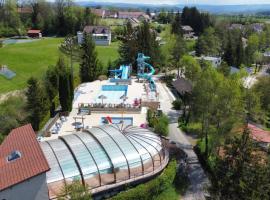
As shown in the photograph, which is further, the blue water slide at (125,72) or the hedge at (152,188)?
the blue water slide at (125,72)

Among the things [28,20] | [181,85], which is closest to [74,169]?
[181,85]

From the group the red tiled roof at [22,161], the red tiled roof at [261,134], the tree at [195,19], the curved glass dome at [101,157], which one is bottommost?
the red tiled roof at [261,134]

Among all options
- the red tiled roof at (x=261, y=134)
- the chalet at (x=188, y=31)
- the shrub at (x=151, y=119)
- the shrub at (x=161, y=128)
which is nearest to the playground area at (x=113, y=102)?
the shrub at (x=151, y=119)

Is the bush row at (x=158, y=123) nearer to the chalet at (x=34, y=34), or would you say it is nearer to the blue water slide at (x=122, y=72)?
the blue water slide at (x=122, y=72)

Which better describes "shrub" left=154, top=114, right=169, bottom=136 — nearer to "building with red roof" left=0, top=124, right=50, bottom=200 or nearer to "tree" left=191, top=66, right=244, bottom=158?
"tree" left=191, top=66, right=244, bottom=158

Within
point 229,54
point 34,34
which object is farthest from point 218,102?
point 34,34

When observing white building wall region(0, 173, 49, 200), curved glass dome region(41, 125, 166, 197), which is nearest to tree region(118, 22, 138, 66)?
curved glass dome region(41, 125, 166, 197)

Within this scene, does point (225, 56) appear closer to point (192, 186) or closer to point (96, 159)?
point (192, 186)
